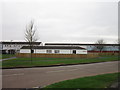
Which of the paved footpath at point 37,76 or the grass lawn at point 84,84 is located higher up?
the grass lawn at point 84,84

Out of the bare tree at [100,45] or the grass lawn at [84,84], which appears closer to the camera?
the grass lawn at [84,84]

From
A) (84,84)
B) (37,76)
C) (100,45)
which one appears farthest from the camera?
(100,45)

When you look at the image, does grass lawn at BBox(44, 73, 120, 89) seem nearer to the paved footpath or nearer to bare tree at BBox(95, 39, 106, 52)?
the paved footpath

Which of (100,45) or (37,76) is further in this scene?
(100,45)

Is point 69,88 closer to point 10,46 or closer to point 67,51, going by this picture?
point 67,51

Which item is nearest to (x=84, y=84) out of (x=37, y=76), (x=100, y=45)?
(x=37, y=76)

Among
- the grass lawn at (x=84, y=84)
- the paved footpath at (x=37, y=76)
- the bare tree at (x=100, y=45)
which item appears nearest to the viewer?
the grass lawn at (x=84, y=84)

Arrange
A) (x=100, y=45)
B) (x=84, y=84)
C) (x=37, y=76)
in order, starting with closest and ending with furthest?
(x=84, y=84) → (x=37, y=76) → (x=100, y=45)

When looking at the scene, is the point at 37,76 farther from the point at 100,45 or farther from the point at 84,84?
the point at 100,45

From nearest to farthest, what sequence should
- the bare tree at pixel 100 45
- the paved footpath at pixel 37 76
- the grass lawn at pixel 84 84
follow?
the grass lawn at pixel 84 84, the paved footpath at pixel 37 76, the bare tree at pixel 100 45

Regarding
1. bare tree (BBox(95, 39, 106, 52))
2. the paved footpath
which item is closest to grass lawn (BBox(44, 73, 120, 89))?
the paved footpath

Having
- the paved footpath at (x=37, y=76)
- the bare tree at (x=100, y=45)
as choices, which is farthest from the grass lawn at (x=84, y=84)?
the bare tree at (x=100, y=45)

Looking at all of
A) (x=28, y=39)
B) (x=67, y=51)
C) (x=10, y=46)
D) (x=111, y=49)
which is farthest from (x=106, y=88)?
Answer: (x=111, y=49)

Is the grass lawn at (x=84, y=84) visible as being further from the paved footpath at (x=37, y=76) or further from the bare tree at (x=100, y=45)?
the bare tree at (x=100, y=45)
